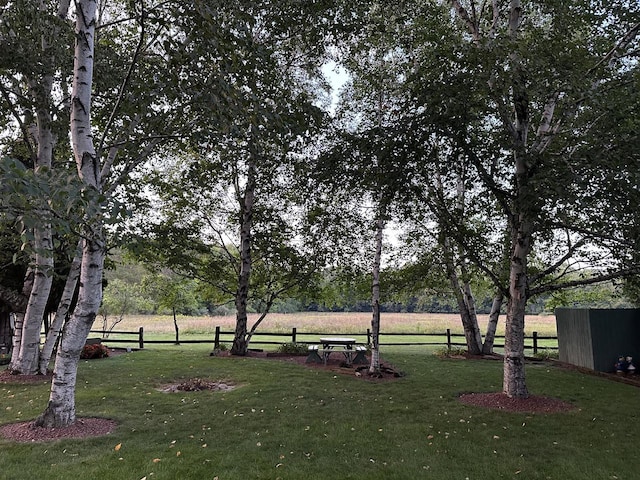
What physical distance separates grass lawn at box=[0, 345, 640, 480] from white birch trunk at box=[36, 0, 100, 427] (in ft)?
2.34

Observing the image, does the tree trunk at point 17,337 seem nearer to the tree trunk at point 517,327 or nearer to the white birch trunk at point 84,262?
the white birch trunk at point 84,262

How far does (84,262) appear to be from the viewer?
6.04 m

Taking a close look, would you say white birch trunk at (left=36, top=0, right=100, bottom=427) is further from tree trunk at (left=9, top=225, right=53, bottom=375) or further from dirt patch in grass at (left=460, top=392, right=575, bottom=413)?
dirt patch in grass at (left=460, top=392, right=575, bottom=413)

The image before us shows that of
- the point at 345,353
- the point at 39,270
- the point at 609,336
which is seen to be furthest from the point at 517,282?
the point at 39,270

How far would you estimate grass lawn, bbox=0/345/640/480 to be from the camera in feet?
15.5

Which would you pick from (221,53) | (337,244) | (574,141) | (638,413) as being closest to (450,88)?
(574,141)

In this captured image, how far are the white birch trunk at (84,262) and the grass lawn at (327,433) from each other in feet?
2.34

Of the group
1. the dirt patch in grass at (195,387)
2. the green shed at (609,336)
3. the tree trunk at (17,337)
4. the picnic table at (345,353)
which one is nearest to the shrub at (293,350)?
the picnic table at (345,353)

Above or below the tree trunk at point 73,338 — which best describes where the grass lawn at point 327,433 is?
below

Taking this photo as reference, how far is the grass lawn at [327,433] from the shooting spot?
4.74 m

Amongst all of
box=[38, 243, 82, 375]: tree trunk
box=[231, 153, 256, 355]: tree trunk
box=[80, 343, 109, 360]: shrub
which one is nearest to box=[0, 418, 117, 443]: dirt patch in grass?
box=[38, 243, 82, 375]: tree trunk

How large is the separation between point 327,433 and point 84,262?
13.3 ft

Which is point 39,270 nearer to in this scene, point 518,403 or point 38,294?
point 38,294

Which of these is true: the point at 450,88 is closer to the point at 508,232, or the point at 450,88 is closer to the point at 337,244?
the point at 508,232
